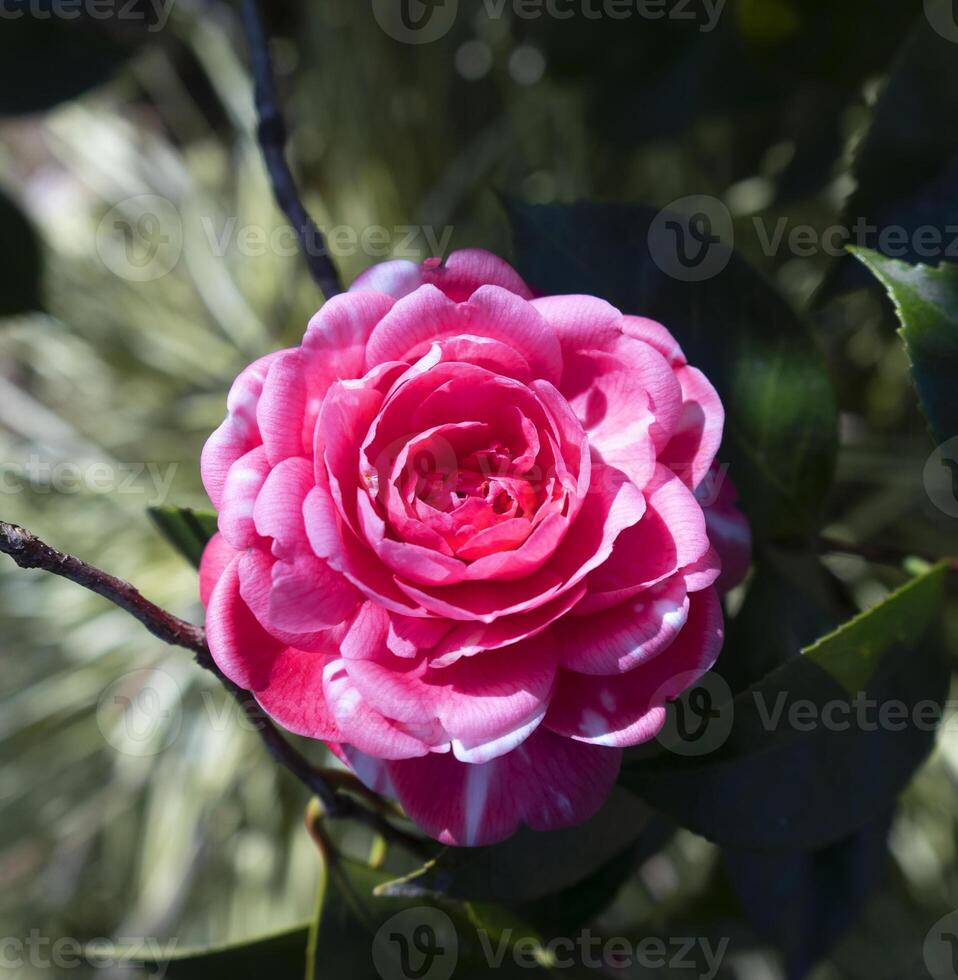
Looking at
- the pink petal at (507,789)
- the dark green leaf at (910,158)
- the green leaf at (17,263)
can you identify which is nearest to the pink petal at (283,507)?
the pink petal at (507,789)

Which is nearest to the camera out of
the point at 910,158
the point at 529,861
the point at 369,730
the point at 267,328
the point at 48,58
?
the point at 369,730

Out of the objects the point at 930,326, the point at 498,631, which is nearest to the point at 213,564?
the point at 498,631

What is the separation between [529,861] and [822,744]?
0.51ft

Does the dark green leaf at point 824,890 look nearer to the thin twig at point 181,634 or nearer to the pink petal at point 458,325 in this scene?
the thin twig at point 181,634

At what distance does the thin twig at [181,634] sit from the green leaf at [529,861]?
39mm

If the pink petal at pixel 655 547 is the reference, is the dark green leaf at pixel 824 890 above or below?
below

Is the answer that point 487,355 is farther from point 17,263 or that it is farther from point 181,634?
point 17,263

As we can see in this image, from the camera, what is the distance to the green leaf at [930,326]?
44 cm

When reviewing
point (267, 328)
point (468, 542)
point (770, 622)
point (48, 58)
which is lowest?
point (267, 328)

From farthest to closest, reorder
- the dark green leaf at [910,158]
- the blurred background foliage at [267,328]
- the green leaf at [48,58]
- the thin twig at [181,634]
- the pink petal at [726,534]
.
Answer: the blurred background foliage at [267,328] < the green leaf at [48,58] < the dark green leaf at [910,158] < the pink petal at [726,534] < the thin twig at [181,634]

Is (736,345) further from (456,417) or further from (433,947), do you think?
(433,947)

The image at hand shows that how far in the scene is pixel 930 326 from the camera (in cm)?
45

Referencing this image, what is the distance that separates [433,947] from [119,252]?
1.30 m

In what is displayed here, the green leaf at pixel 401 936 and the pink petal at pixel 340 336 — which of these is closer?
the pink petal at pixel 340 336
